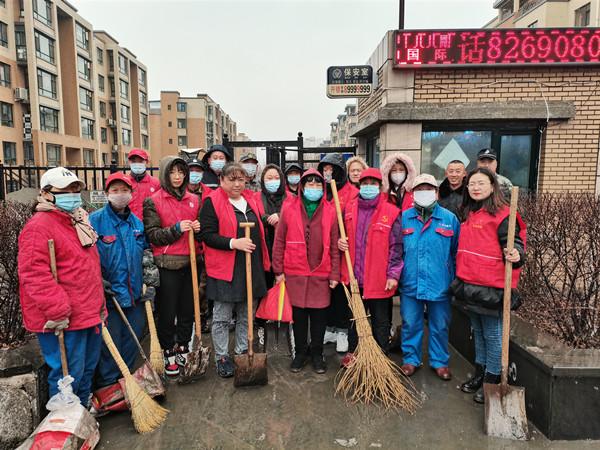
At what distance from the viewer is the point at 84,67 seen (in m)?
42.0

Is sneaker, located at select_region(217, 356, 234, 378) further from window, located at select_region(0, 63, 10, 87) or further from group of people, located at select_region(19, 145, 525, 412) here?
window, located at select_region(0, 63, 10, 87)

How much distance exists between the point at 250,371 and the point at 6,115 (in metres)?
37.4

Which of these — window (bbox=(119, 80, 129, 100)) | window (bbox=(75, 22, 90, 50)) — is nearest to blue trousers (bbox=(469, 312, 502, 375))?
window (bbox=(75, 22, 90, 50))

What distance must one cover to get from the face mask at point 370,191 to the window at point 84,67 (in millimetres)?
45558

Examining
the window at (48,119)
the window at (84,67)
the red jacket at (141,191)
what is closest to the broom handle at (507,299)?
the red jacket at (141,191)

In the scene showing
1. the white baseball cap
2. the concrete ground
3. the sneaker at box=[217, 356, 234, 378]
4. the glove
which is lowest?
the concrete ground

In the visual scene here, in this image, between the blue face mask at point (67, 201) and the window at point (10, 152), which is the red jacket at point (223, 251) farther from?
the window at point (10, 152)

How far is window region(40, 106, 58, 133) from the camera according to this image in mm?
34469

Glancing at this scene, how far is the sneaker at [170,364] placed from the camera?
375 centimetres

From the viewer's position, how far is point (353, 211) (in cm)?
385

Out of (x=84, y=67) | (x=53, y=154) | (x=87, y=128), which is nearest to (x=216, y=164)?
(x=53, y=154)

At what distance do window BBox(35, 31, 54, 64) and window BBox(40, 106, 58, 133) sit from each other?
4.43 m

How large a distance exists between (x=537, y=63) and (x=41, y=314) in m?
7.67

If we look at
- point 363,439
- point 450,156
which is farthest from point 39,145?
point 363,439
